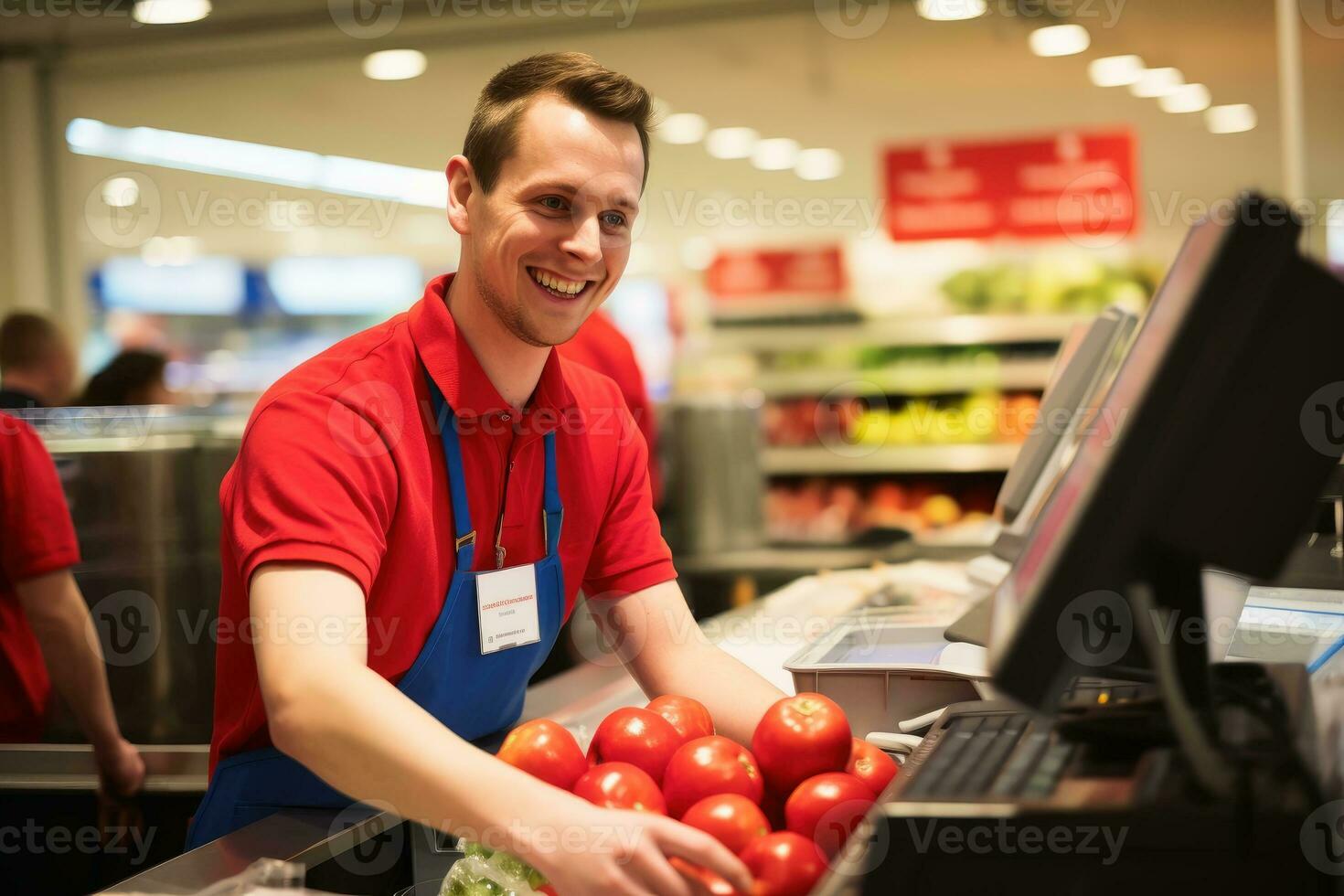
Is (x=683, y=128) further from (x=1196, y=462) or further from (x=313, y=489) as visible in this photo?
(x=1196, y=462)

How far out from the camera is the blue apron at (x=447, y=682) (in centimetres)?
166

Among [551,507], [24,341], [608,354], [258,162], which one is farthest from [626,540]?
[258,162]

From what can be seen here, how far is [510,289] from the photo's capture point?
5.80 feet

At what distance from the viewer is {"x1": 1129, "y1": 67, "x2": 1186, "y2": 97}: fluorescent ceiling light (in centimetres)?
778

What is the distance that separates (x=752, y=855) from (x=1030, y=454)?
1.48 meters

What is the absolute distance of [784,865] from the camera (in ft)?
3.55

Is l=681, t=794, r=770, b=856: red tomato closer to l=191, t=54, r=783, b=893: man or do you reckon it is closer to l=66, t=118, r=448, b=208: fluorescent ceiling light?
l=191, t=54, r=783, b=893: man

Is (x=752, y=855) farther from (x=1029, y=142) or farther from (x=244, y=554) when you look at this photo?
(x=1029, y=142)

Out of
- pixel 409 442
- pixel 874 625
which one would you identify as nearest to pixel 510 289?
pixel 409 442

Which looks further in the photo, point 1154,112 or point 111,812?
point 1154,112

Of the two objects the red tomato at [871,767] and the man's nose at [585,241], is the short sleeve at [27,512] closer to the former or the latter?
the man's nose at [585,241]

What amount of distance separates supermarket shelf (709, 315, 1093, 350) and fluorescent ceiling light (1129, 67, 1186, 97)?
1.73 meters

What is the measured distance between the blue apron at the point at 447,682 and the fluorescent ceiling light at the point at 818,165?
8.18 metres

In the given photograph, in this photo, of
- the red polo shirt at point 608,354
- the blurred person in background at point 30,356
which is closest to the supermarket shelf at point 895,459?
the red polo shirt at point 608,354
